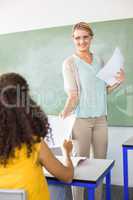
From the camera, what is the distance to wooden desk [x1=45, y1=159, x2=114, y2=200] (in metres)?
1.52

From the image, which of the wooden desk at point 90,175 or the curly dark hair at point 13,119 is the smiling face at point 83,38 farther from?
the curly dark hair at point 13,119

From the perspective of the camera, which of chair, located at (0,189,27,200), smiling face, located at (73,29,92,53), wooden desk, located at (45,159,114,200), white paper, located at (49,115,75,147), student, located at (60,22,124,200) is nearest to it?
chair, located at (0,189,27,200)

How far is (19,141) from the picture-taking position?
133 centimetres

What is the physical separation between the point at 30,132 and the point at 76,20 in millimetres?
2347

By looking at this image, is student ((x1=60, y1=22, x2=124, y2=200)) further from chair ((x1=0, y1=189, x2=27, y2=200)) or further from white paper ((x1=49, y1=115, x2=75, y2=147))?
chair ((x1=0, y1=189, x2=27, y2=200))

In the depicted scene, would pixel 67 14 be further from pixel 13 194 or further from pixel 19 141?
pixel 13 194

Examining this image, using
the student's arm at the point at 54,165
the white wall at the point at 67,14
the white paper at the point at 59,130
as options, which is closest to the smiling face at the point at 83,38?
the white wall at the point at 67,14

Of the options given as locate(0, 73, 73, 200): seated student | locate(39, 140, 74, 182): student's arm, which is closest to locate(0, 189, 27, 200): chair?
locate(0, 73, 73, 200): seated student

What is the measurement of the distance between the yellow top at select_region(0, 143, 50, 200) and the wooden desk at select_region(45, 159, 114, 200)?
0.82 feet

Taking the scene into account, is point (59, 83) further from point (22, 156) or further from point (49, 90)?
point (22, 156)

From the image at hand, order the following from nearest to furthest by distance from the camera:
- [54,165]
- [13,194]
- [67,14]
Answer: [13,194] < [54,165] < [67,14]

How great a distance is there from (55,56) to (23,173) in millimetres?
2329

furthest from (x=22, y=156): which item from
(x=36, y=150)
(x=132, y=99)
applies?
(x=132, y=99)

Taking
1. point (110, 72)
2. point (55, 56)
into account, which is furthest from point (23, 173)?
point (55, 56)
